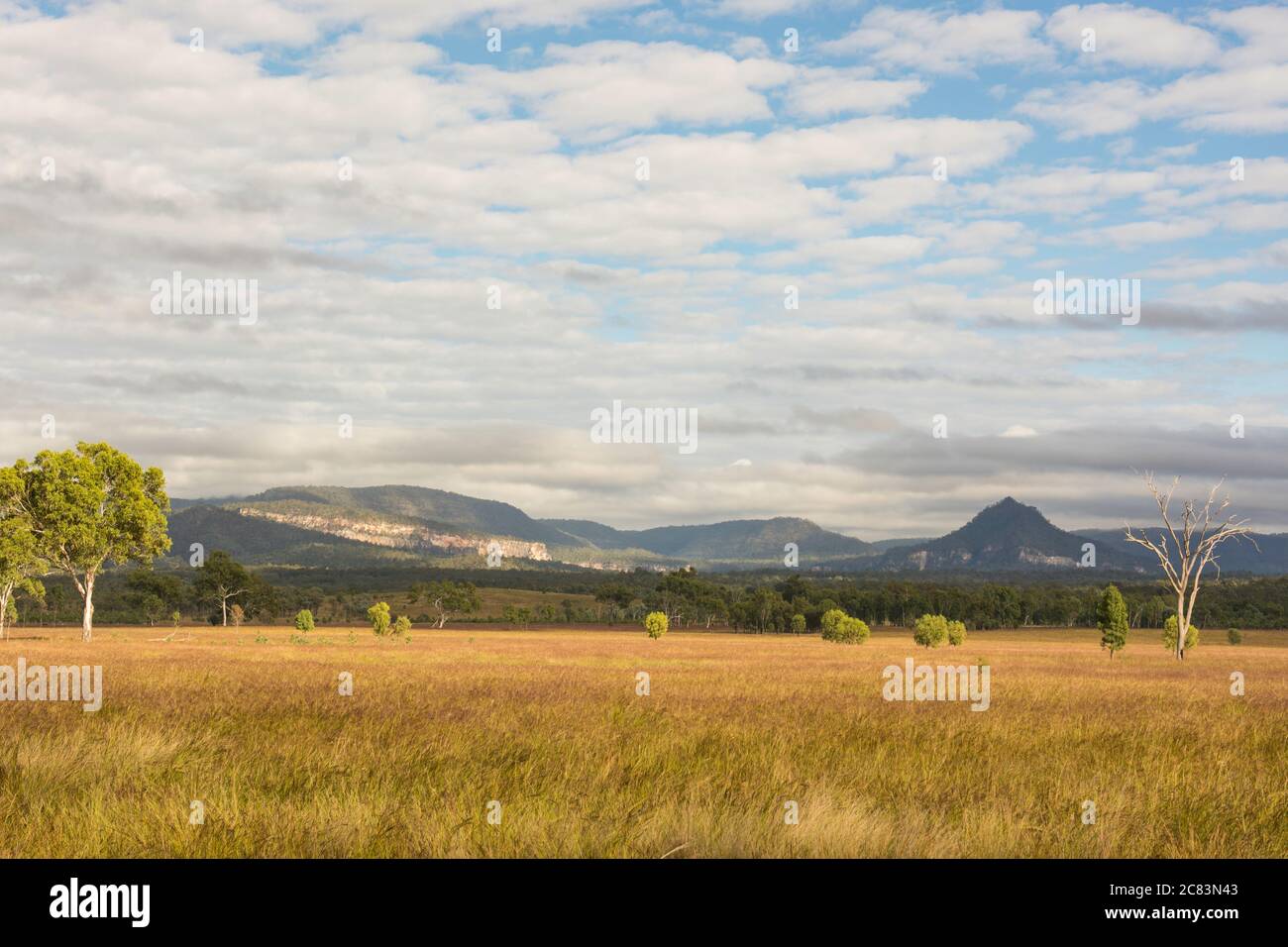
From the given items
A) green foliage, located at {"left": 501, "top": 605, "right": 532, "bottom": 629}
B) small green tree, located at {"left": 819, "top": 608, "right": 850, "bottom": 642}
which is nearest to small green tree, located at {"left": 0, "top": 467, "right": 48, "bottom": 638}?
small green tree, located at {"left": 819, "top": 608, "right": 850, "bottom": 642}

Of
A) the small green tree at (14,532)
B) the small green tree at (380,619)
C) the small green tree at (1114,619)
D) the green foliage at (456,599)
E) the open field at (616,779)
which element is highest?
the small green tree at (14,532)

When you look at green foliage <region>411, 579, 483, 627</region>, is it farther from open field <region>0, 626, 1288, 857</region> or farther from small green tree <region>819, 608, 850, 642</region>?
open field <region>0, 626, 1288, 857</region>

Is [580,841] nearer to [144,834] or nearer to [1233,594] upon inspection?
[144,834]

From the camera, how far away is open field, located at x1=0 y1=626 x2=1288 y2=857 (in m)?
6.66

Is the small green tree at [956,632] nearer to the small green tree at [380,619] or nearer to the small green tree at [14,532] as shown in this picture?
the small green tree at [380,619]

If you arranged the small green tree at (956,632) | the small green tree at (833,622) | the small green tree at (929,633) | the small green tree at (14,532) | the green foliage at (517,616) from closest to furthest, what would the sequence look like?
the small green tree at (14,532), the small green tree at (929,633), the small green tree at (956,632), the small green tree at (833,622), the green foliage at (517,616)

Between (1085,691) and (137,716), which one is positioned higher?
(137,716)

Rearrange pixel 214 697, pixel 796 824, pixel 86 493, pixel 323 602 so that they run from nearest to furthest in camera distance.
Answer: pixel 796 824 → pixel 214 697 → pixel 86 493 → pixel 323 602

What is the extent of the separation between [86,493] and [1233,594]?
177755 mm

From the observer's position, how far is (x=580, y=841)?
6.54m

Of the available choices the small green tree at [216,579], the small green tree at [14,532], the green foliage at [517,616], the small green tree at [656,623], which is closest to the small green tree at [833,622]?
the small green tree at [656,623]

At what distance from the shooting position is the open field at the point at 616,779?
6.66 meters

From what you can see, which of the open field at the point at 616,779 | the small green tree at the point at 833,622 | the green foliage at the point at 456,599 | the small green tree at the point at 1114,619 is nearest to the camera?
the open field at the point at 616,779
